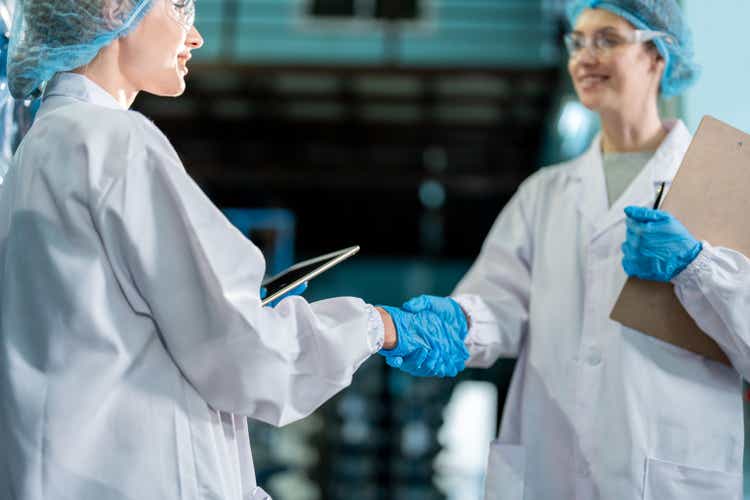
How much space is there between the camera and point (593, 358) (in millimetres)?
1695

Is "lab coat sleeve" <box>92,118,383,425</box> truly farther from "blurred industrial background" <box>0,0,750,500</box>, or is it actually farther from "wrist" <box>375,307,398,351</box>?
"blurred industrial background" <box>0,0,750,500</box>

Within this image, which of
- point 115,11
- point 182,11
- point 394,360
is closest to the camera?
point 115,11

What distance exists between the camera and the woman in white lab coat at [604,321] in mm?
1576

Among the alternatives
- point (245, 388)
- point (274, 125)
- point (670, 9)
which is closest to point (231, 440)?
point (245, 388)

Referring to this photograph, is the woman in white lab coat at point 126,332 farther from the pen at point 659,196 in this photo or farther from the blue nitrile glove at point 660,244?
the pen at point 659,196

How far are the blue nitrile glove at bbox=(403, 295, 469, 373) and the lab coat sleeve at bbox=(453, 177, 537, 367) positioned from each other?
57 mm

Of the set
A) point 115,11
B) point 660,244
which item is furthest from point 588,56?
point 115,11

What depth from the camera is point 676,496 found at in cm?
155

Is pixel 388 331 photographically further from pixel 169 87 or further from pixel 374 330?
pixel 169 87

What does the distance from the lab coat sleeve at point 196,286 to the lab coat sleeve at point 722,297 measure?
0.80m

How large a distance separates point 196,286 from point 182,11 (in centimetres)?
50

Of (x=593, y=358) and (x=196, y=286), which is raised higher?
(x=196, y=286)

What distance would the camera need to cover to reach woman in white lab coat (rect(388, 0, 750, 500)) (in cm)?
158

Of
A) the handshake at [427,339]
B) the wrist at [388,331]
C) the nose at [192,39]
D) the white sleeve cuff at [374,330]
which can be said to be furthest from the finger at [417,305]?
the nose at [192,39]
